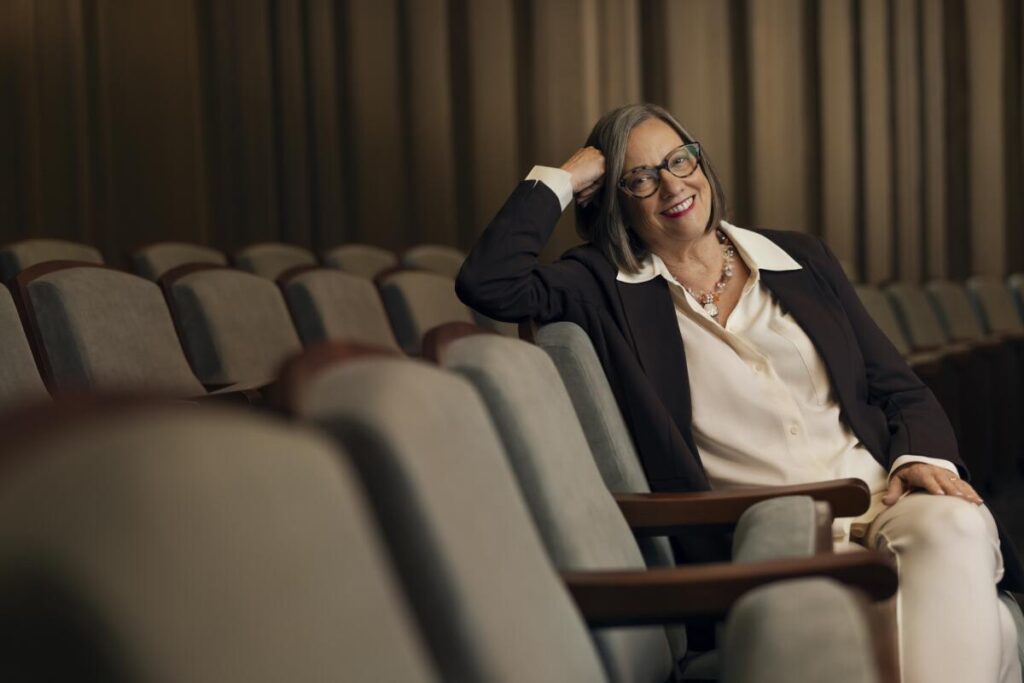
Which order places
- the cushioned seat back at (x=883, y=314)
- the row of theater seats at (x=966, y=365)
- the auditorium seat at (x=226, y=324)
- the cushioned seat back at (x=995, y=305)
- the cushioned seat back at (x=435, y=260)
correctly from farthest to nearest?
the cushioned seat back at (x=995, y=305) → the cushioned seat back at (x=435, y=260) → the cushioned seat back at (x=883, y=314) → the row of theater seats at (x=966, y=365) → the auditorium seat at (x=226, y=324)

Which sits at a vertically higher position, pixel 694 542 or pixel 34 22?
pixel 34 22

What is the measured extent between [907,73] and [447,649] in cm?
714

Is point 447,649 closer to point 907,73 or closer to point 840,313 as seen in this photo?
point 840,313

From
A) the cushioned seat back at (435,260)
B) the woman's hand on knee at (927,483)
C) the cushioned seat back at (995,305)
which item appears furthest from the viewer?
the cushioned seat back at (995,305)

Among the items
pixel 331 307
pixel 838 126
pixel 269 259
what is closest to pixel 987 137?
pixel 838 126

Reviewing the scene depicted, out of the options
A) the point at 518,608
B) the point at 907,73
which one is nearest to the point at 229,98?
the point at 907,73

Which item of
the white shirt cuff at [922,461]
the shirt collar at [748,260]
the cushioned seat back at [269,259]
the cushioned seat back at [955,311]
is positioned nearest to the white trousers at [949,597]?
the white shirt cuff at [922,461]

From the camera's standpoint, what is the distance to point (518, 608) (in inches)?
34.9

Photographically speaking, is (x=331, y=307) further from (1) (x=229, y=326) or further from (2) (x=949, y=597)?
(2) (x=949, y=597)

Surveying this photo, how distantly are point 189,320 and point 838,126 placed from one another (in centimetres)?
510

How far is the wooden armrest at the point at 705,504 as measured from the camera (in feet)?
5.42

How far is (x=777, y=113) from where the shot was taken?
7242 millimetres

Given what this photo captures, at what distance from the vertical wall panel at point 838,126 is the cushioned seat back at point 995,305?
933mm

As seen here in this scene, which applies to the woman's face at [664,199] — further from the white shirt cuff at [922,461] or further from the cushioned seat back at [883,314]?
the cushioned seat back at [883,314]
